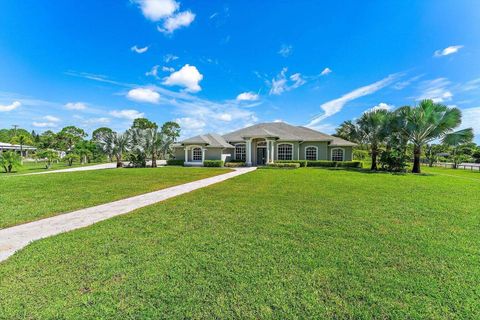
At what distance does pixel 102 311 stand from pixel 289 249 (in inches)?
122

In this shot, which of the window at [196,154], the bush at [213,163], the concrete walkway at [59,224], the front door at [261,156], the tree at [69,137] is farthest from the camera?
the tree at [69,137]

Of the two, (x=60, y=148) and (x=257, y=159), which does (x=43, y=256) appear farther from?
(x=60, y=148)

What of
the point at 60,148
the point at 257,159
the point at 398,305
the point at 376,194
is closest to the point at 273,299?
the point at 398,305

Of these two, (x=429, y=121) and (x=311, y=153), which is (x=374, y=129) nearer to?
(x=429, y=121)

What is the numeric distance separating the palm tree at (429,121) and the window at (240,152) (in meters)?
17.7

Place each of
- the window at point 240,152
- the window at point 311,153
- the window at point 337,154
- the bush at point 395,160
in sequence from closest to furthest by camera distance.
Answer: the bush at point 395,160, the window at point 337,154, the window at point 311,153, the window at point 240,152

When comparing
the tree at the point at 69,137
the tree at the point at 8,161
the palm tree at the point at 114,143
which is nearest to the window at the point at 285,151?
the palm tree at the point at 114,143

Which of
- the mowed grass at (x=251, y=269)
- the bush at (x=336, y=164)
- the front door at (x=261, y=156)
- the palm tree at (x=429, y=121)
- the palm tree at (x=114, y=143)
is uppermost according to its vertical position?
the palm tree at (x=429, y=121)

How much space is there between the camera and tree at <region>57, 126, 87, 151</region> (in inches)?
1937

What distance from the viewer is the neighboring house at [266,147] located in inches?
1016

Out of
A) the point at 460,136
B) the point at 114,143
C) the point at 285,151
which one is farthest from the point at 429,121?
the point at 114,143

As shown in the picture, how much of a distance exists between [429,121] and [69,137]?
218ft

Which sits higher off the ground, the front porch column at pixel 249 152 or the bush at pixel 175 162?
the front porch column at pixel 249 152

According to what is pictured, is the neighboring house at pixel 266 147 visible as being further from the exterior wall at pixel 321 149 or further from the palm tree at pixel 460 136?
the palm tree at pixel 460 136
